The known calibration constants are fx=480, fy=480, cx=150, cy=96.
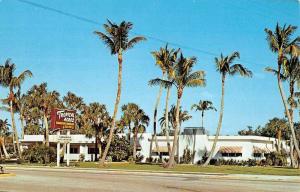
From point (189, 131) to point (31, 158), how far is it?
795 inches

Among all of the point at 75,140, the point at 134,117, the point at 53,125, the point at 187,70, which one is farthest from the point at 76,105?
the point at 187,70

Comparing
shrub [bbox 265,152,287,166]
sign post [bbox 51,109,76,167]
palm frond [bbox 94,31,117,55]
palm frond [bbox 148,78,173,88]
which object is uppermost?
Answer: palm frond [bbox 94,31,117,55]

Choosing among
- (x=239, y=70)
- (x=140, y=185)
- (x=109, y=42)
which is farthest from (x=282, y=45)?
(x=140, y=185)

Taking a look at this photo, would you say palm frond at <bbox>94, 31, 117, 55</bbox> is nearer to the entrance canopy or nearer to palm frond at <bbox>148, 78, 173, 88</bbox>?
palm frond at <bbox>148, 78, 173, 88</bbox>

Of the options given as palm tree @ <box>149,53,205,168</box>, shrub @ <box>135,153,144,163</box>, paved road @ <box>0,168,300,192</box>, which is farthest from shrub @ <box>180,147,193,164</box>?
paved road @ <box>0,168,300,192</box>

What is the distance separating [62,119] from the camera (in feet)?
157

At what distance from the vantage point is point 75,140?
68688 millimetres

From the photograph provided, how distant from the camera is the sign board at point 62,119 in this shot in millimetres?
47125

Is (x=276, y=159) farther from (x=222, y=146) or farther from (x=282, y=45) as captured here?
(x=282, y=45)

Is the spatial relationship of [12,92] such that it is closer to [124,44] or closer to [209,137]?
[124,44]

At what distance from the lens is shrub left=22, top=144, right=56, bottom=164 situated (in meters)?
50.9

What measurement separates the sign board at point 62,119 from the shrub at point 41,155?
4.83m

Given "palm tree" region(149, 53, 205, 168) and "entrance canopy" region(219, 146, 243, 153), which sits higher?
"palm tree" region(149, 53, 205, 168)

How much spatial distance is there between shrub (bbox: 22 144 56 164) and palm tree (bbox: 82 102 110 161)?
11.7 m
